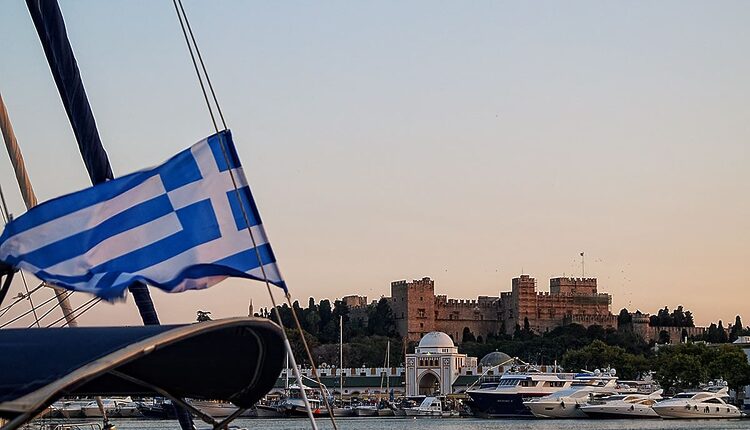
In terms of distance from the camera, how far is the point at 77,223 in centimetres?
832

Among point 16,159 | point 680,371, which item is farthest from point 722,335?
point 16,159

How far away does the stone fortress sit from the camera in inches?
7402

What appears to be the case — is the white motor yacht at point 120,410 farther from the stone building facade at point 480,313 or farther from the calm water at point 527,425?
the stone building facade at point 480,313

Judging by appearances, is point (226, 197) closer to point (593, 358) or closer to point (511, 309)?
point (593, 358)

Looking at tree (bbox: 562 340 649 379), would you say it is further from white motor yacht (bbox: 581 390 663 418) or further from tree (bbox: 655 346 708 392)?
white motor yacht (bbox: 581 390 663 418)

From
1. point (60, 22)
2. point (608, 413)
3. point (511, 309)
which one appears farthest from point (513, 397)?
point (511, 309)

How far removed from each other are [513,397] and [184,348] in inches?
3209

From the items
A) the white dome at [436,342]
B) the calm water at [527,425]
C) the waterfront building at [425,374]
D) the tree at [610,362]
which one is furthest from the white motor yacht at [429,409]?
the white dome at [436,342]

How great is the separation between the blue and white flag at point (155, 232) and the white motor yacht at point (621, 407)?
7860 cm

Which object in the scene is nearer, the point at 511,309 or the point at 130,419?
the point at 130,419

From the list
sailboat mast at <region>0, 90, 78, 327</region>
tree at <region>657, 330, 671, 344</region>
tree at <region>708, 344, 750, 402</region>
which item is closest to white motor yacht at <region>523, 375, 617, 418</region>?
tree at <region>708, 344, 750, 402</region>

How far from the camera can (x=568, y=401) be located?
88.0 meters

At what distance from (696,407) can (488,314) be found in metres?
115

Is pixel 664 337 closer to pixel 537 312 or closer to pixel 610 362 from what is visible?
pixel 537 312
